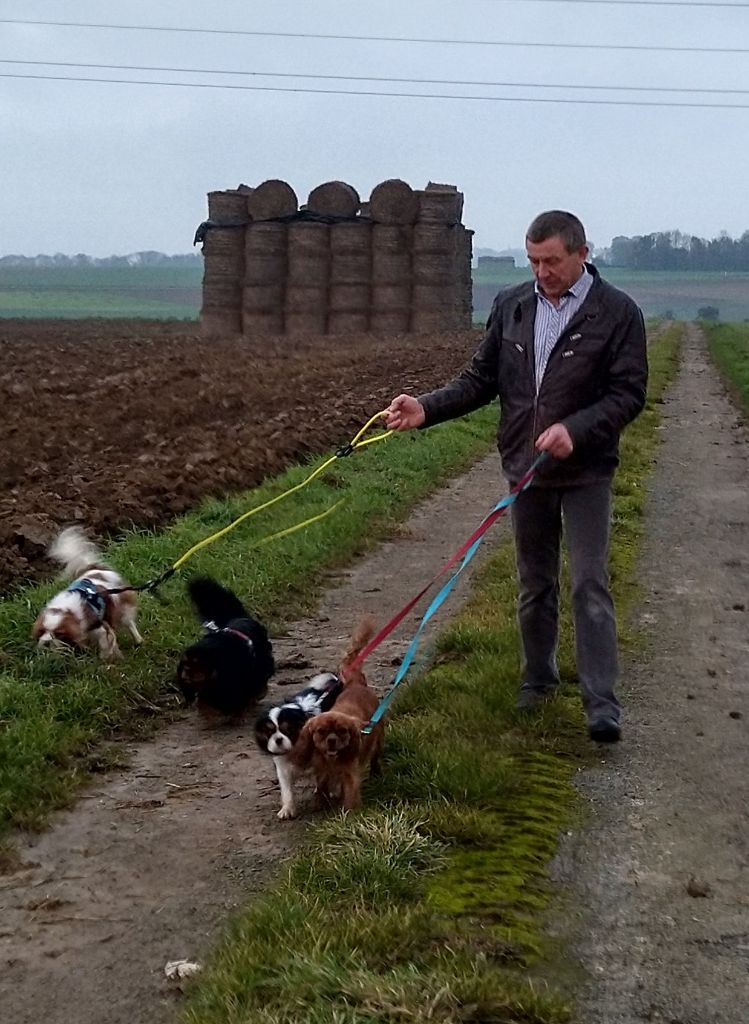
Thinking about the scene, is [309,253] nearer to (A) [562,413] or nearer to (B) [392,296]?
(B) [392,296]

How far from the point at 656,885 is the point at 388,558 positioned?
5990 millimetres

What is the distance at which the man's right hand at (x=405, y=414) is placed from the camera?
20.6 ft

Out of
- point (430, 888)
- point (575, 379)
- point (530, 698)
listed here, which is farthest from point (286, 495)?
point (430, 888)

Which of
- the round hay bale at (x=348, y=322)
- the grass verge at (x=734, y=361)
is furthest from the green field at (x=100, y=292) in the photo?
the round hay bale at (x=348, y=322)

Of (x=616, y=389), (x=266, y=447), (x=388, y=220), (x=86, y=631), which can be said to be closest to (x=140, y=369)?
(x=266, y=447)

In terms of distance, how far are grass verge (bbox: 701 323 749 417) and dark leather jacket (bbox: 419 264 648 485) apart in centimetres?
1667

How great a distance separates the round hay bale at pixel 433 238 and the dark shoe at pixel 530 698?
28773mm

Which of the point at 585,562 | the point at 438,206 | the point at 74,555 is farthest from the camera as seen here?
the point at 438,206

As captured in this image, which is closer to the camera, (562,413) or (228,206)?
(562,413)

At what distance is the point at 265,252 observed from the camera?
35.0 metres

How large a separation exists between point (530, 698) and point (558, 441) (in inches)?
53.2

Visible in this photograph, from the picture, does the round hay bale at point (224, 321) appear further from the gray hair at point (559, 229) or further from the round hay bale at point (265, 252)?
the gray hair at point (559, 229)

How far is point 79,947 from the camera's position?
4.43 metres

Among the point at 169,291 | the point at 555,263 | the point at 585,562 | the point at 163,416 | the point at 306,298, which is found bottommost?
the point at 163,416
